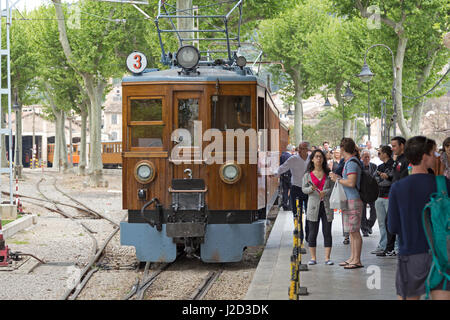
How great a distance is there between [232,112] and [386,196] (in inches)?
110

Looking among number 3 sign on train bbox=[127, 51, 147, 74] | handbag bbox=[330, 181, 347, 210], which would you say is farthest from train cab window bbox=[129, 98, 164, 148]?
handbag bbox=[330, 181, 347, 210]

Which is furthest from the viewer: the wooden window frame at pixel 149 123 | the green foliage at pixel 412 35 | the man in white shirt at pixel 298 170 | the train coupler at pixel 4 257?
the green foliage at pixel 412 35

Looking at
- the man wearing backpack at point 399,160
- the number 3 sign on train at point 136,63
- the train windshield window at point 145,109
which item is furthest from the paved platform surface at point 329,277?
the number 3 sign on train at point 136,63

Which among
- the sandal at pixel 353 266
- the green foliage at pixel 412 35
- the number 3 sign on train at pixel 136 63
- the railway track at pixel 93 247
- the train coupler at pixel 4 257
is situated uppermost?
the green foliage at pixel 412 35

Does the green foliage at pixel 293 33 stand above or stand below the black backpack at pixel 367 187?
above

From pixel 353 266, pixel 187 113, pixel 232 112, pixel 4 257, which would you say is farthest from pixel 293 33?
pixel 353 266

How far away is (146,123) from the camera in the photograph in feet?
35.0

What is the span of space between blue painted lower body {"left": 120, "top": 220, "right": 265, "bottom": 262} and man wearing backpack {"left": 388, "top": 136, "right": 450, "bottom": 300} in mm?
5257

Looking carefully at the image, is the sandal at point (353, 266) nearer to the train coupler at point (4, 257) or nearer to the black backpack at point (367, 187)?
the black backpack at point (367, 187)

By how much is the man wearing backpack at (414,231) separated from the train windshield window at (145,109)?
5835 mm

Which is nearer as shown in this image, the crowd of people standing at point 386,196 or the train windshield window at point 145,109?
the crowd of people standing at point 386,196

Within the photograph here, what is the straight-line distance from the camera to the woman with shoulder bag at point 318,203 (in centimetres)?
1003

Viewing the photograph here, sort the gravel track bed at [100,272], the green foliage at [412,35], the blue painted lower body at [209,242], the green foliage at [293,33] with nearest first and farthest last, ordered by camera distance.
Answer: the gravel track bed at [100,272], the blue painted lower body at [209,242], the green foliage at [412,35], the green foliage at [293,33]

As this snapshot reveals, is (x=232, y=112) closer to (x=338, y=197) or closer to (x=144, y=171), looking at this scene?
(x=144, y=171)
